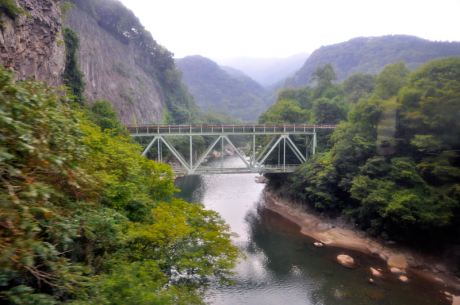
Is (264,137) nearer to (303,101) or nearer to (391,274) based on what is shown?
(303,101)

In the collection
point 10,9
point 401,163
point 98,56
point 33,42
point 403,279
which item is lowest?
point 403,279

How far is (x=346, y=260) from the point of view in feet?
47.3

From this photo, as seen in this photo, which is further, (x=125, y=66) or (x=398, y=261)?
(x=125, y=66)

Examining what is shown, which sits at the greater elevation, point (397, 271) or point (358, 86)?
point (358, 86)

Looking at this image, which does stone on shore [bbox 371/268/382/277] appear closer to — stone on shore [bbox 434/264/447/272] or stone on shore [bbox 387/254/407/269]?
stone on shore [bbox 387/254/407/269]

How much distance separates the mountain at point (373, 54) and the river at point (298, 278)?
65.6 m

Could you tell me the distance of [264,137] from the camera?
1209 inches

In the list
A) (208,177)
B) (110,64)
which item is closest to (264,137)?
(208,177)

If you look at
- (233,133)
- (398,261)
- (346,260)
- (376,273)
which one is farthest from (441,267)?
(233,133)

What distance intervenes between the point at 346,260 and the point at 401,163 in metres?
6.60

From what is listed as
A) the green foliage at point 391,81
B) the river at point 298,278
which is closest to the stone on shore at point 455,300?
the river at point 298,278

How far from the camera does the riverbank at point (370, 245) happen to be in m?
13.1

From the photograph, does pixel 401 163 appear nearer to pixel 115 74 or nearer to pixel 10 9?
pixel 10 9

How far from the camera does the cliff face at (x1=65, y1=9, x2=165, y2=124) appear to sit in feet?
98.9
